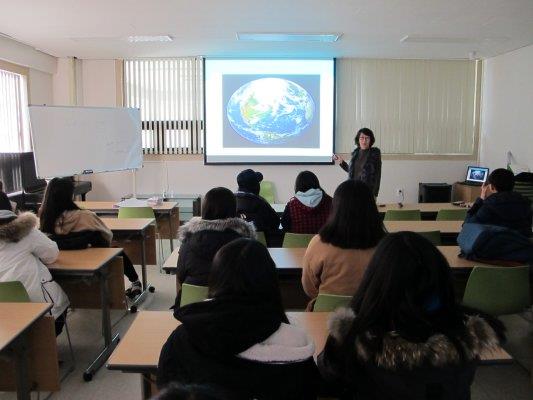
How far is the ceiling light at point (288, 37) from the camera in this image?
6.17 m

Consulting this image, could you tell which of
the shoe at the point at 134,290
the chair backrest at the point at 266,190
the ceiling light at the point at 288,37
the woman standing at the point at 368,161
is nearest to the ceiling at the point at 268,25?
the ceiling light at the point at 288,37

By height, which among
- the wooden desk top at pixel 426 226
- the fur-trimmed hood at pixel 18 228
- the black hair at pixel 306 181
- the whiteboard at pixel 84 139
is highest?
the whiteboard at pixel 84 139

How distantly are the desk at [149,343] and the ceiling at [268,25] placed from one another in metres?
3.61

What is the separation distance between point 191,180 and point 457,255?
18.3ft

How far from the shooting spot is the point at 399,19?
5395 millimetres

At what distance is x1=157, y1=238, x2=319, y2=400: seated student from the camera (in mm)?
1312

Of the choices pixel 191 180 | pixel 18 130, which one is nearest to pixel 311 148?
Answer: pixel 191 180

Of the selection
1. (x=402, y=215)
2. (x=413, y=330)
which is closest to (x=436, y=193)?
(x=402, y=215)

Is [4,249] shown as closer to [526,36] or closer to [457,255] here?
[457,255]

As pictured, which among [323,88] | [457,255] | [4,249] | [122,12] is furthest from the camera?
[323,88]

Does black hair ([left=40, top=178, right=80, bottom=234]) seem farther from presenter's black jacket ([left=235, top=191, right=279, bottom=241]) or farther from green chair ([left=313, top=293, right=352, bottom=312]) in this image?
green chair ([left=313, top=293, right=352, bottom=312])

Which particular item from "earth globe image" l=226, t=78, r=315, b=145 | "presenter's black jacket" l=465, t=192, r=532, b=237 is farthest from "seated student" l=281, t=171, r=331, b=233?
"earth globe image" l=226, t=78, r=315, b=145

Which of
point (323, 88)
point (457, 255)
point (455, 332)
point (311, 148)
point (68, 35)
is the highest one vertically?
point (68, 35)

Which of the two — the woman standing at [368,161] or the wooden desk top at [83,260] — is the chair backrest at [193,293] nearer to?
the wooden desk top at [83,260]
